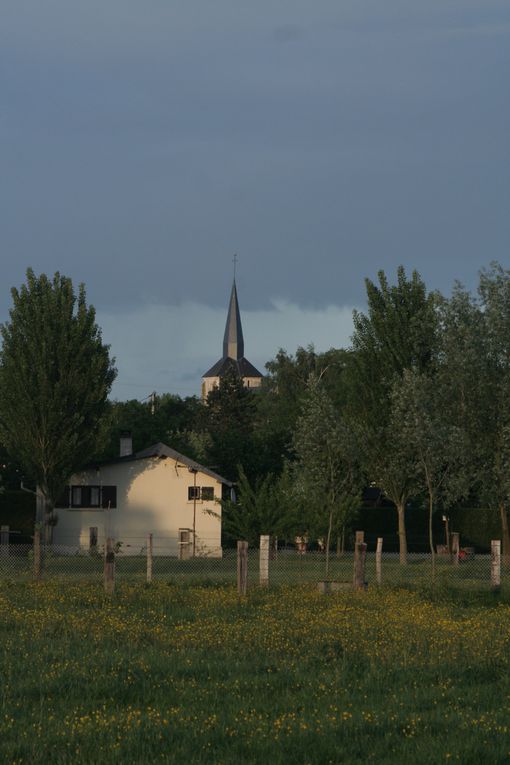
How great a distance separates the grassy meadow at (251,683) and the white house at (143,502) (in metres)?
37.6

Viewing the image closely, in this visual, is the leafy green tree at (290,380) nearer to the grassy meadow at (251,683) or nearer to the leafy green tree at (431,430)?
the leafy green tree at (431,430)

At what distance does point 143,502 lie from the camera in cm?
6169

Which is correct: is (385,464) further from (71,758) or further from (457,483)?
(71,758)

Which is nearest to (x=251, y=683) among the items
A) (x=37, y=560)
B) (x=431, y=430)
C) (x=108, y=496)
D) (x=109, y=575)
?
(x=109, y=575)

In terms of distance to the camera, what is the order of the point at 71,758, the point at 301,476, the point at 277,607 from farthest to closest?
the point at 301,476, the point at 277,607, the point at 71,758

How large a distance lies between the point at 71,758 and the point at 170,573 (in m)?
28.5

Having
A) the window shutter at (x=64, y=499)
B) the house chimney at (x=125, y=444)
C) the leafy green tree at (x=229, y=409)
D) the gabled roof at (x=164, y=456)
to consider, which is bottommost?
the window shutter at (x=64, y=499)

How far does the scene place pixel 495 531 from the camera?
67938 mm

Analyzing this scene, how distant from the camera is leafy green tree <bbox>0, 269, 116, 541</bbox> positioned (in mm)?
60438


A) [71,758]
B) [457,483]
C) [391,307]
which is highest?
[391,307]

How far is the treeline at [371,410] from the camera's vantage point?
49.1 m

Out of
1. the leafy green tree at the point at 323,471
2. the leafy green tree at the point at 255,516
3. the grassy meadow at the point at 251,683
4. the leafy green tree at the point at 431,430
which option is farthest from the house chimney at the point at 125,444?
the grassy meadow at the point at 251,683

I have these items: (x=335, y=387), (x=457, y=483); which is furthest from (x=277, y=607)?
(x=335, y=387)

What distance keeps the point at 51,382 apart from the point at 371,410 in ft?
56.8
